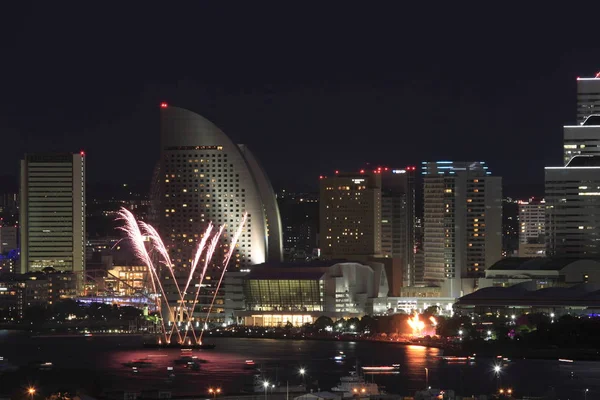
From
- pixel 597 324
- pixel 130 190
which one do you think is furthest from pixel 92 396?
pixel 130 190

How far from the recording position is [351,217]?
392 feet

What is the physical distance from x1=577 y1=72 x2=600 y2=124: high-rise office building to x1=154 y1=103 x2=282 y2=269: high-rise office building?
21.6 m

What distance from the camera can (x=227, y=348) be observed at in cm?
8694

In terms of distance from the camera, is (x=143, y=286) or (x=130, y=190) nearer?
(x=143, y=286)

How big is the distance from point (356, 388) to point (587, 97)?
60.1 metres

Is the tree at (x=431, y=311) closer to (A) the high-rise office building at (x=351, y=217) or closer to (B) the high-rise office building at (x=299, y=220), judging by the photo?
(A) the high-rise office building at (x=351, y=217)

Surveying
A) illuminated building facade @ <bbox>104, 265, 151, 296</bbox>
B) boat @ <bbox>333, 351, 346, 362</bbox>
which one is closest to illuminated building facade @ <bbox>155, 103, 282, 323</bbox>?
illuminated building facade @ <bbox>104, 265, 151, 296</bbox>

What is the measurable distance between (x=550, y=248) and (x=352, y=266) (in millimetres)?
13257

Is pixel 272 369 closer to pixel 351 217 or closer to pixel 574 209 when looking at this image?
pixel 574 209

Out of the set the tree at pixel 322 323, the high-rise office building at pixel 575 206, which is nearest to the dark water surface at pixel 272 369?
the tree at pixel 322 323

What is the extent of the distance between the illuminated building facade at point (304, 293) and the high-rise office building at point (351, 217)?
41.9ft

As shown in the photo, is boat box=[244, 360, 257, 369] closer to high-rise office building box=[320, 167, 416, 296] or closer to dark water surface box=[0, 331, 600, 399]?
dark water surface box=[0, 331, 600, 399]

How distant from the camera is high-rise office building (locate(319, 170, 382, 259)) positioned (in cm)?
11894

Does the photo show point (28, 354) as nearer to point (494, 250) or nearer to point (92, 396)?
point (92, 396)
